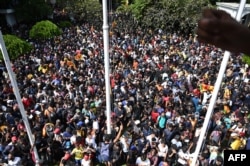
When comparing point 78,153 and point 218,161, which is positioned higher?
point 218,161

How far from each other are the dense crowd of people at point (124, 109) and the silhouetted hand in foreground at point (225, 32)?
5.64m

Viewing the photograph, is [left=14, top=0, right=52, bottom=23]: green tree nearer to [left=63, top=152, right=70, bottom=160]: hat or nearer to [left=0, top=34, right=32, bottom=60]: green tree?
[left=0, top=34, right=32, bottom=60]: green tree

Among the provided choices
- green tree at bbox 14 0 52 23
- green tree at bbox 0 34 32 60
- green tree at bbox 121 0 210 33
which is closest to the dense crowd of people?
green tree at bbox 0 34 32 60

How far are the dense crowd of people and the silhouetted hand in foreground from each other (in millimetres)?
5641

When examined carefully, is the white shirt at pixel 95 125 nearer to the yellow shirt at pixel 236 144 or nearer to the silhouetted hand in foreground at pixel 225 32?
the yellow shirt at pixel 236 144

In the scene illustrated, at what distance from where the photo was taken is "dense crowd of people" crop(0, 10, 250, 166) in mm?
10000

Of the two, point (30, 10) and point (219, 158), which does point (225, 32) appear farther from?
point (30, 10)

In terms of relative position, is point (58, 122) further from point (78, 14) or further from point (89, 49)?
point (78, 14)

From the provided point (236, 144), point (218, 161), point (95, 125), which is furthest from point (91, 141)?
point (236, 144)

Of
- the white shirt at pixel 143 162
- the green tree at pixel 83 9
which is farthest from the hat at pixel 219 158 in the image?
the green tree at pixel 83 9

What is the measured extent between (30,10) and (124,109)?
23046mm

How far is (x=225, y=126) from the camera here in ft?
37.4

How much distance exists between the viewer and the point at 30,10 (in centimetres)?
3244

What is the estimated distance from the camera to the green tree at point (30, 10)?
106 feet
